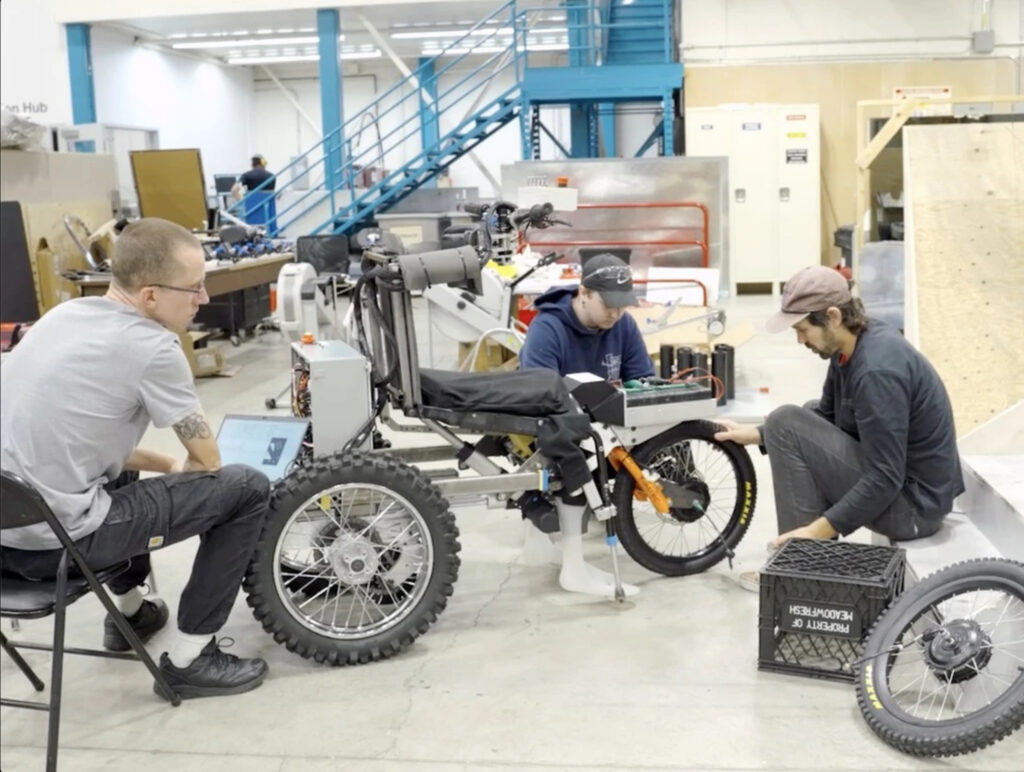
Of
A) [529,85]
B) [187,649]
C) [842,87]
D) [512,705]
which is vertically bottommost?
[512,705]

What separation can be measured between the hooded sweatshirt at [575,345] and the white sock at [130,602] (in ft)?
4.72

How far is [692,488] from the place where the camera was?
12.4 ft

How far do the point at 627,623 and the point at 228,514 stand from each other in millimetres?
1256

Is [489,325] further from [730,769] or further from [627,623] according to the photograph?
[730,769]

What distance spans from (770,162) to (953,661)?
10.1 metres

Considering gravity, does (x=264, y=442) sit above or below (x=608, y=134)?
below

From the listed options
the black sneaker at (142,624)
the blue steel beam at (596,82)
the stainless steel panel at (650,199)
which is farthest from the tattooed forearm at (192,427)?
the blue steel beam at (596,82)

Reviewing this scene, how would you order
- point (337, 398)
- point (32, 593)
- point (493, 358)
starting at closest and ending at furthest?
point (32, 593)
point (337, 398)
point (493, 358)

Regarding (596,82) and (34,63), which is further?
(34,63)

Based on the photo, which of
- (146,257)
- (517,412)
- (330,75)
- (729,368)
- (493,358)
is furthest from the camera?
(330,75)

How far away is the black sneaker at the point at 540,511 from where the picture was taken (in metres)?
3.63

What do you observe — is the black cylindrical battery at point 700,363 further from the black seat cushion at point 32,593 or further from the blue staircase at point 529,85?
the blue staircase at point 529,85

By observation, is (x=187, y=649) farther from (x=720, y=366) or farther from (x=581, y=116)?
(x=581, y=116)

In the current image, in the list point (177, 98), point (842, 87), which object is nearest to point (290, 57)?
point (177, 98)
